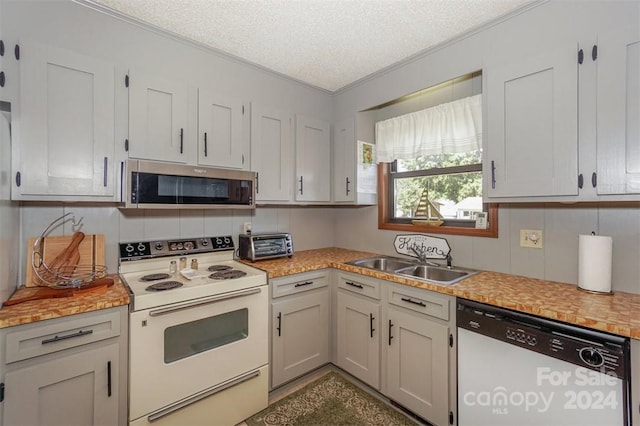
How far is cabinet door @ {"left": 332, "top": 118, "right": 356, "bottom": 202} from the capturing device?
8.62 ft

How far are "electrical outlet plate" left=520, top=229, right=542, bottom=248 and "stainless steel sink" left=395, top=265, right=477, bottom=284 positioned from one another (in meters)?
0.36

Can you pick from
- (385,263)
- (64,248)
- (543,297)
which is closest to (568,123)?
(543,297)

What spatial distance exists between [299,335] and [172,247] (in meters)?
1.14

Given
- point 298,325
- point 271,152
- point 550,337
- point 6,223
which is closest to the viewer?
point 550,337

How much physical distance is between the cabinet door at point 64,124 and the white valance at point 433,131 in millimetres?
2093

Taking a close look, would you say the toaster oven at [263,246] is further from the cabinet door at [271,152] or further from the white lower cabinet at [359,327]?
the white lower cabinet at [359,327]

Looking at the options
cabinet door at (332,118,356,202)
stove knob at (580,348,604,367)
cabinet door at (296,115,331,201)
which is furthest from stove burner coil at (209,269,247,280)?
stove knob at (580,348,604,367)

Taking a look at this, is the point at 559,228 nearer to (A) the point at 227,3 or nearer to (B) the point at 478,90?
(B) the point at 478,90

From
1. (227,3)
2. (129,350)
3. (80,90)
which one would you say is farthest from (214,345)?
(227,3)

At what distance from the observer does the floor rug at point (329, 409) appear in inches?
71.1

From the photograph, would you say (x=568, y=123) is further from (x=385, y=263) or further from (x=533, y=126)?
(x=385, y=263)

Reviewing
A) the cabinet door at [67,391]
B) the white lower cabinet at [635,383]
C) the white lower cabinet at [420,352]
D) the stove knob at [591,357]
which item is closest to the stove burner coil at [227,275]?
the cabinet door at [67,391]

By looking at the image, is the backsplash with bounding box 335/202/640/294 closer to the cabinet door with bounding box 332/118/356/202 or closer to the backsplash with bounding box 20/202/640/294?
the backsplash with bounding box 20/202/640/294

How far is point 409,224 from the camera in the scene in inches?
99.2
